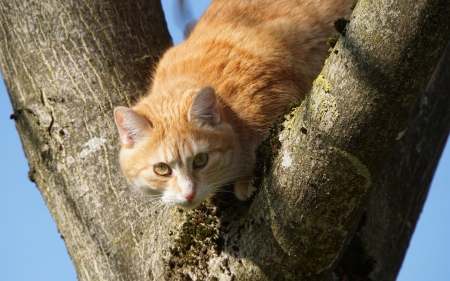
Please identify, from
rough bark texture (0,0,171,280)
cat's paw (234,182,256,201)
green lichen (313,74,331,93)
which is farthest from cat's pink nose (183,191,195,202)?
green lichen (313,74,331,93)

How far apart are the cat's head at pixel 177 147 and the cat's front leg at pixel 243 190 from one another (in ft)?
0.47

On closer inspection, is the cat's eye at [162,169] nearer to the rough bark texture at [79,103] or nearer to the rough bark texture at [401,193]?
the rough bark texture at [79,103]

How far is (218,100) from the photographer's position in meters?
3.43

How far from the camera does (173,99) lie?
3488 mm

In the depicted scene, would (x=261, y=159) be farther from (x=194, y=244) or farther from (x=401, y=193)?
(x=401, y=193)

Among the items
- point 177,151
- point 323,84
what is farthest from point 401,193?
point 323,84

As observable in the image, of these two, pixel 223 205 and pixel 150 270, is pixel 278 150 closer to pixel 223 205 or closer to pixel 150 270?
pixel 223 205

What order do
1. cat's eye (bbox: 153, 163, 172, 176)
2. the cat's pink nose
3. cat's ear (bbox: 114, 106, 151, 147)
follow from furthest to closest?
cat's eye (bbox: 153, 163, 172, 176), cat's ear (bbox: 114, 106, 151, 147), the cat's pink nose

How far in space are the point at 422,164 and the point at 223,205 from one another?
1802 mm

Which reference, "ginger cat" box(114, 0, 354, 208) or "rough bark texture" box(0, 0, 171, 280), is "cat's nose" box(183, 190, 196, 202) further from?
"rough bark texture" box(0, 0, 171, 280)

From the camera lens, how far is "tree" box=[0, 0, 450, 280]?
231 centimetres

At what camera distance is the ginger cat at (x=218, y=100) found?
3256 mm

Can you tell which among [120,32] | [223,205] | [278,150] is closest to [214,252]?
[223,205]

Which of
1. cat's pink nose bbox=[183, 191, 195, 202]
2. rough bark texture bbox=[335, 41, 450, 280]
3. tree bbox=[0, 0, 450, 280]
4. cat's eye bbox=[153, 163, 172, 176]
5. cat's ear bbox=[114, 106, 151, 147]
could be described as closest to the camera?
tree bbox=[0, 0, 450, 280]
